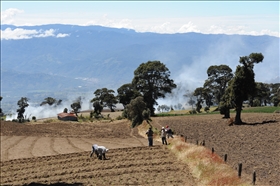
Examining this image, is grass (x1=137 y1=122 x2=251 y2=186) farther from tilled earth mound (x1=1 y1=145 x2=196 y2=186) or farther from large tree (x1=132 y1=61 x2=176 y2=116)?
large tree (x1=132 y1=61 x2=176 y2=116)

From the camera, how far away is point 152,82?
90.1 m

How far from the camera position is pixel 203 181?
2191cm

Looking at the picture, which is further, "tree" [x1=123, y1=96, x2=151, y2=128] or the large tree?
the large tree

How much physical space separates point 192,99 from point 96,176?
171 m

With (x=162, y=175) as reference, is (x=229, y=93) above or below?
above

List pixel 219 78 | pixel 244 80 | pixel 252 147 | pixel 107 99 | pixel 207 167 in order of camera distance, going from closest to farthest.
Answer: pixel 207 167
pixel 252 147
pixel 244 80
pixel 219 78
pixel 107 99

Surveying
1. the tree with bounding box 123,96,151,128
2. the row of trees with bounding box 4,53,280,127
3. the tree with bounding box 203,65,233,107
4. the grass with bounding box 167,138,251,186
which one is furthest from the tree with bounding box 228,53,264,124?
the tree with bounding box 203,65,233,107

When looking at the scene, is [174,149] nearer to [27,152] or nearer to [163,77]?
[27,152]

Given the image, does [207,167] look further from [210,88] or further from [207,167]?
[210,88]

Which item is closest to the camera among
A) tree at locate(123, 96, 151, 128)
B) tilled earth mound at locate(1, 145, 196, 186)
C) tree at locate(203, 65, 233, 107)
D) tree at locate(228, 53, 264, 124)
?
tilled earth mound at locate(1, 145, 196, 186)

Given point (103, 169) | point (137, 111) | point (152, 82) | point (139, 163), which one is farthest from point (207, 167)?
point (152, 82)

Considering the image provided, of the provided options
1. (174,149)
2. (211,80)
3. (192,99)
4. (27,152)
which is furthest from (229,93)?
(192,99)

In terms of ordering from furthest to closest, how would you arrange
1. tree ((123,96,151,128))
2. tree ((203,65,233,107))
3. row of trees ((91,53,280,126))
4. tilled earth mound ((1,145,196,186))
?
1. tree ((203,65,233,107))
2. tree ((123,96,151,128))
3. row of trees ((91,53,280,126))
4. tilled earth mound ((1,145,196,186))

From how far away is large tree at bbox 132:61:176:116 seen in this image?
8919 cm
